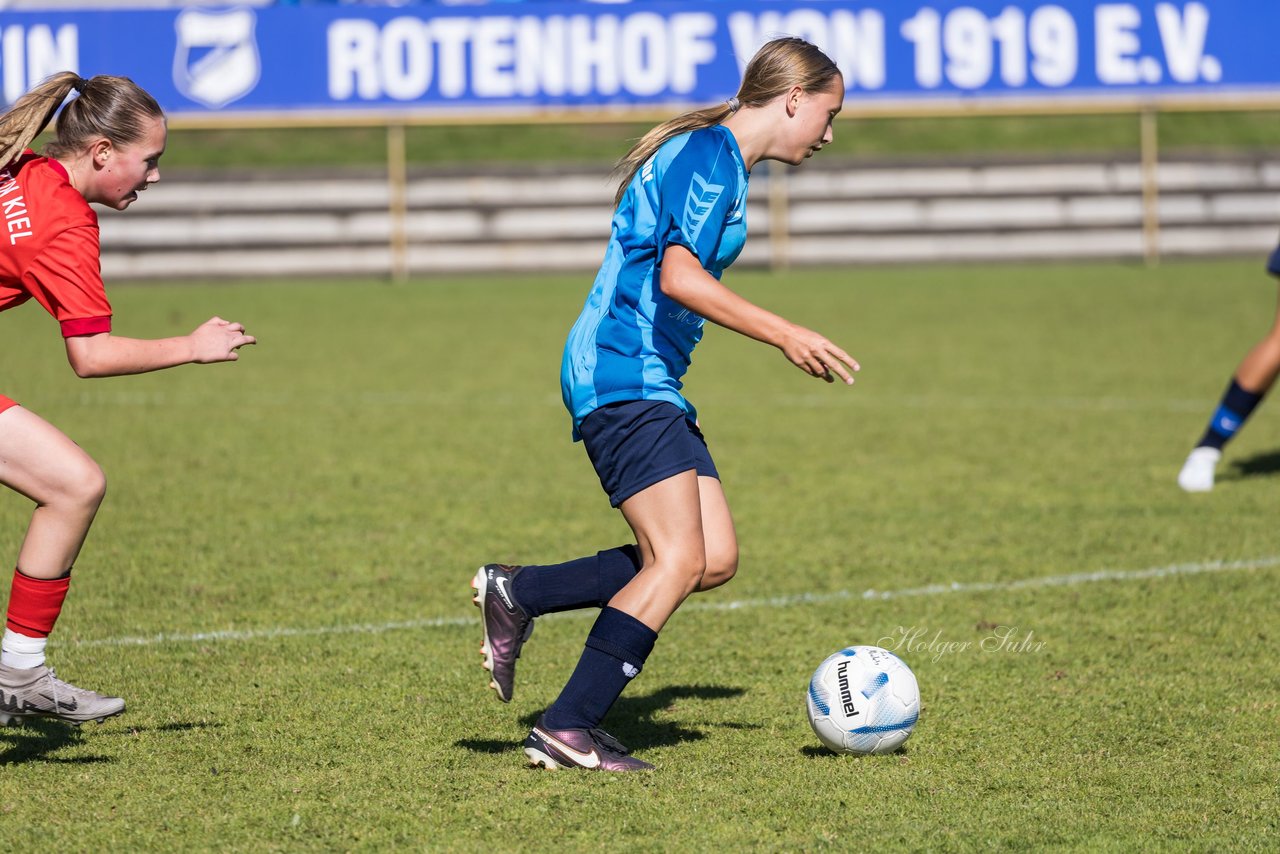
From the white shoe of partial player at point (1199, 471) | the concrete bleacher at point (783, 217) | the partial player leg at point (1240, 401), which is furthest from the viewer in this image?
the concrete bleacher at point (783, 217)

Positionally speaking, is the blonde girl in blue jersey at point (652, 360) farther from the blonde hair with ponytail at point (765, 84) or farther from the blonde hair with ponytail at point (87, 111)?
the blonde hair with ponytail at point (87, 111)

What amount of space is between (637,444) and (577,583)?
61 centimetres

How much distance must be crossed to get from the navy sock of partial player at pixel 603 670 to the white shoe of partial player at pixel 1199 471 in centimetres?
467

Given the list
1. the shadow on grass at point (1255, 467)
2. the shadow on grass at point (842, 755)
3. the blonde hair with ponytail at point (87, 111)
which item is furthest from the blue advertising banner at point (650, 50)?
the shadow on grass at point (842, 755)

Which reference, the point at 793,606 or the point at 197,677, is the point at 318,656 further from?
the point at 793,606

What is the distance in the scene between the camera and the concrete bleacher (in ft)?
62.0

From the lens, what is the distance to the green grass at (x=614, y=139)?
2197 cm

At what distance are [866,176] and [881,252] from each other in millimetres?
990

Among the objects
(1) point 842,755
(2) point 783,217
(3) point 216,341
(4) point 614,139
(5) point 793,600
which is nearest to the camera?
(3) point 216,341

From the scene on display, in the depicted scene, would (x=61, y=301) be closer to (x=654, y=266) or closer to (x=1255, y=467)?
(x=654, y=266)

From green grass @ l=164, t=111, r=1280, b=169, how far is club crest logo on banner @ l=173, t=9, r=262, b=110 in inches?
136

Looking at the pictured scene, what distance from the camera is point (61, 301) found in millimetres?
3748

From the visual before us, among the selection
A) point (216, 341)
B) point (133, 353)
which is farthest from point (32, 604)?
point (216, 341)

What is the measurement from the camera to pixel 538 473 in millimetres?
8242
